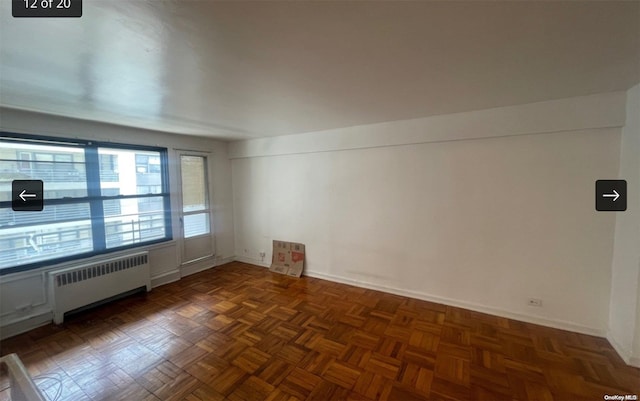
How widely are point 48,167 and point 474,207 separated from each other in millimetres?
4992

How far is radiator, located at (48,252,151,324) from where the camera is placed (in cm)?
279

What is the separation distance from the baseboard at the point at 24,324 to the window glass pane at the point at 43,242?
61 cm

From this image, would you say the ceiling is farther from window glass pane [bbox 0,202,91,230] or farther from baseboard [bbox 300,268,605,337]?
baseboard [bbox 300,268,605,337]

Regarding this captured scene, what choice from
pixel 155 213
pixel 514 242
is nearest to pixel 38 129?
pixel 155 213

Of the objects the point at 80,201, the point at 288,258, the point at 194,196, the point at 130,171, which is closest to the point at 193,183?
the point at 194,196

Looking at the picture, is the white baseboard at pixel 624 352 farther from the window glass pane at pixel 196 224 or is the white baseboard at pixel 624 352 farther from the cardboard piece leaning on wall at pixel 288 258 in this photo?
the window glass pane at pixel 196 224

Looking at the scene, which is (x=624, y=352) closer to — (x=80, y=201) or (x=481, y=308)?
(x=481, y=308)

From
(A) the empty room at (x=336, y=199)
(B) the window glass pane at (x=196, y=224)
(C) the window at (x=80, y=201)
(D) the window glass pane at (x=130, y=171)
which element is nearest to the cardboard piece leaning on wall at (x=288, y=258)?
(A) the empty room at (x=336, y=199)

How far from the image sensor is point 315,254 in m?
4.10

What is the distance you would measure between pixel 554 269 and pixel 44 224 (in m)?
5.65

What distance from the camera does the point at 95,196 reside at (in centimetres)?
320

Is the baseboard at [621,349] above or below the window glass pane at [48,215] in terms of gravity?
below

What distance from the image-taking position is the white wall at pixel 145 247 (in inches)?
103

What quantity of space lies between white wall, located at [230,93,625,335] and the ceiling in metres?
0.43
